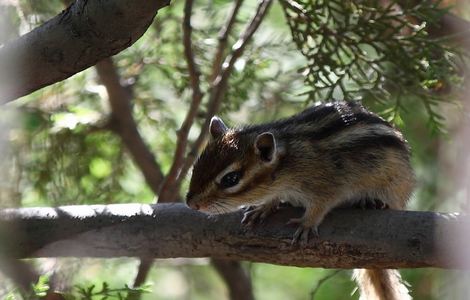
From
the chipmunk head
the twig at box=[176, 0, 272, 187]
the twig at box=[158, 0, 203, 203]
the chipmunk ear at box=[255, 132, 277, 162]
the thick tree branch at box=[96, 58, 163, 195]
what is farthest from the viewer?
the thick tree branch at box=[96, 58, 163, 195]

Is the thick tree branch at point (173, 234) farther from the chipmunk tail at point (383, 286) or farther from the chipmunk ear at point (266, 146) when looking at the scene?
the chipmunk tail at point (383, 286)

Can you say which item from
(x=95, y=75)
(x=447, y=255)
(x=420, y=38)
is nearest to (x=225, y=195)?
(x=447, y=255)

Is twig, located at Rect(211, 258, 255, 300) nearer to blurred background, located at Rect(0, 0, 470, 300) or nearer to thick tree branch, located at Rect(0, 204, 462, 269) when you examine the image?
blurred background, located at Rect(0, 0, 470, 300)

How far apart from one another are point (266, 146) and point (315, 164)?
8.5 inches

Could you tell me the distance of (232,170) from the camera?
308 centimetres

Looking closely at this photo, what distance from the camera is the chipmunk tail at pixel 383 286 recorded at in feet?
10.9

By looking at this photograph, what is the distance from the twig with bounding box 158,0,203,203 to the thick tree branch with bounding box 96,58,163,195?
1.58 feet

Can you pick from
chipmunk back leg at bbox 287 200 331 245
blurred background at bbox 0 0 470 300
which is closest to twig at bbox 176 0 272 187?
blurred background at bbox 0 0 470 300

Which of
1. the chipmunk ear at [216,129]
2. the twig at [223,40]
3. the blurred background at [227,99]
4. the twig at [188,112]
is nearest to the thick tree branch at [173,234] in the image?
the blurred background at [227,99]

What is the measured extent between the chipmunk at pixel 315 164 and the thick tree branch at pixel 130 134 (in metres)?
1.00

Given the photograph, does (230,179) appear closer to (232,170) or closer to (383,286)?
(232,170)

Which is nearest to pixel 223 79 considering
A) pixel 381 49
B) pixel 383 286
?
pixel 381 49

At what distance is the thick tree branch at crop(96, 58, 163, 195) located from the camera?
418 centimetres

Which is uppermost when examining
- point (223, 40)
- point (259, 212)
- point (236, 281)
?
point (223, 40)
